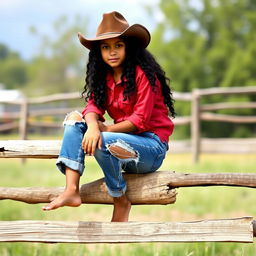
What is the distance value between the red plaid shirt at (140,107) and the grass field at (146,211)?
2.37 ft

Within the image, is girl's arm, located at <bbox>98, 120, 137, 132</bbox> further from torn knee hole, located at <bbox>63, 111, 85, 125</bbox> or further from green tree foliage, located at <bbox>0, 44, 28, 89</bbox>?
green tree foliage, located at <bbox>0, 44, 28, 89</bbox>

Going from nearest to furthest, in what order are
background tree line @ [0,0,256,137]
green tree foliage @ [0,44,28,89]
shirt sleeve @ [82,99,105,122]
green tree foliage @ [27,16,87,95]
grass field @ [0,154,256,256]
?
shirt sleeve @ [82,99,105,122] → grass field @ [0,154,256,256] → background tree line @ [0,0,256,137] → green tree foliage @ [27,16,87,95] → green tree foliage @ [0,44,28,89]

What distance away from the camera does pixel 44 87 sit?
47281 millimetres

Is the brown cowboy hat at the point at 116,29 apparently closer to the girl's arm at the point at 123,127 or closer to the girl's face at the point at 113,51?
the girl's face at the point at 113,51

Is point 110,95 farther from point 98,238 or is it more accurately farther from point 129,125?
point 98,238

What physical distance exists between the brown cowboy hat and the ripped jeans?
1.42 ft

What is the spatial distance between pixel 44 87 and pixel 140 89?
147 ft

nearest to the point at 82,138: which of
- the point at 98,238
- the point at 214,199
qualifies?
the point at 98,238

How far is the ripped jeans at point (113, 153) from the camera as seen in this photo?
3.03 m

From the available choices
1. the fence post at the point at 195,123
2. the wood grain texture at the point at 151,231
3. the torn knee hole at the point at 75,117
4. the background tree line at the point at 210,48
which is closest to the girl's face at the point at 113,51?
the torn knee hole at the point at 75,117

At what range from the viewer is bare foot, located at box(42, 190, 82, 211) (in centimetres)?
302

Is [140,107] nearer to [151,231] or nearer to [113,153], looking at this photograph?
[113,153]

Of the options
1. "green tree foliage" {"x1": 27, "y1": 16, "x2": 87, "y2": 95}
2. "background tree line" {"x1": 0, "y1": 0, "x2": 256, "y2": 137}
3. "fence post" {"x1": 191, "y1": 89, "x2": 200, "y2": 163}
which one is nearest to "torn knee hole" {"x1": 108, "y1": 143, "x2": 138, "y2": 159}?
"fence post" {"x1": 191, "y1": 89, "x2": 200, "y2": 163}

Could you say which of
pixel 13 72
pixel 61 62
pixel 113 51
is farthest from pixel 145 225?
pixel 13 72
